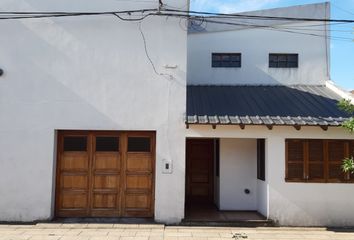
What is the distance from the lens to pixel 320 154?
10734 mm

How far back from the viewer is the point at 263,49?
14.1 metres

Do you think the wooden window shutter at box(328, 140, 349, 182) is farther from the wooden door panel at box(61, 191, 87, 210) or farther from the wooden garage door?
the wooden door panel at box(61, 191, 87, 210)

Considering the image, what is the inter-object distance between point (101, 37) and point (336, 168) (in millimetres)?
7568

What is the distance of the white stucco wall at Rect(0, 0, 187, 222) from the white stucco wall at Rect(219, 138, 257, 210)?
247cm

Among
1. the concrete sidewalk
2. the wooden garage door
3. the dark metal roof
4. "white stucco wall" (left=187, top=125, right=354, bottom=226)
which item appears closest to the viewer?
the concrete sidewalk

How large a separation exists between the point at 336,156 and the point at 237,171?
3.18 meters

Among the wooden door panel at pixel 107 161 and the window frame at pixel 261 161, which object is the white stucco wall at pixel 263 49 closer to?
the window frame at pixel 261 161

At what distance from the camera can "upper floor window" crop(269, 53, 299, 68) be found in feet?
46.4

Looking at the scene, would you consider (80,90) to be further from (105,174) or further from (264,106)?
(264,106)

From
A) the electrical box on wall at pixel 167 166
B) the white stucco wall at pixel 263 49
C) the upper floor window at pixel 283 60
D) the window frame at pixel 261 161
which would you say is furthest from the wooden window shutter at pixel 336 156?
the electrical box on wall at pixel 167 166

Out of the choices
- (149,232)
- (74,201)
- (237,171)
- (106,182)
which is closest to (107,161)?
(106,182)

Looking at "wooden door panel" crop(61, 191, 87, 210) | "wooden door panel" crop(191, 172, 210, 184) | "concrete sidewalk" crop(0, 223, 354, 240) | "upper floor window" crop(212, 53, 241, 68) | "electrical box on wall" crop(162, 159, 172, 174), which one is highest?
"upper floor window" crop(212, 53, 241, 68)

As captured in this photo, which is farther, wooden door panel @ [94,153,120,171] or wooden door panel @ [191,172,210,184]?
wooden door panel @ [191,172,210,184]

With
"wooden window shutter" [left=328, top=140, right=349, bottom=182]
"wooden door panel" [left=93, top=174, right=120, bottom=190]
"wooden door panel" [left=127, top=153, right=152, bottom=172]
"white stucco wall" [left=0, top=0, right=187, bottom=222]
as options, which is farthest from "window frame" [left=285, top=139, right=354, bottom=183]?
"wooden door panel" [left=93, top=174, right=120, bottom=190]
